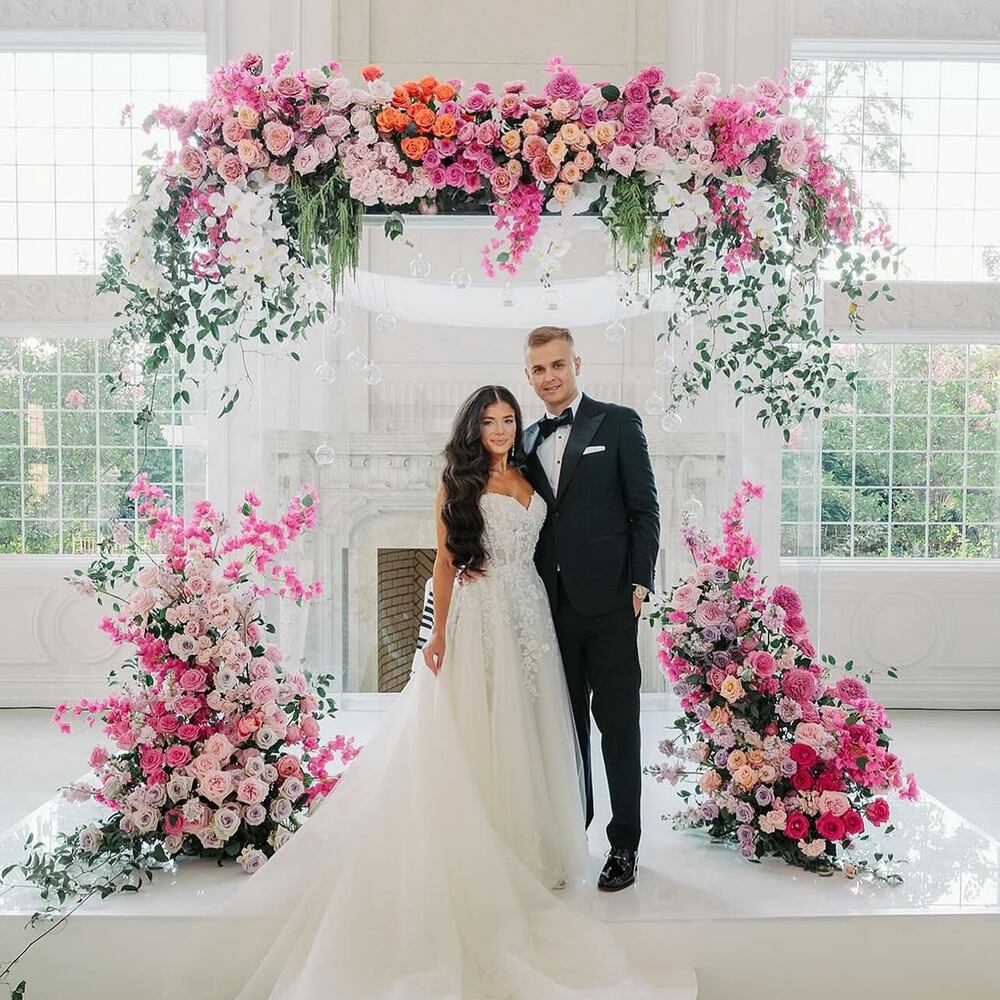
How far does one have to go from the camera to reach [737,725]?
329 cm

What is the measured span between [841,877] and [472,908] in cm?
122

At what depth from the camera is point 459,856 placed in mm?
2756

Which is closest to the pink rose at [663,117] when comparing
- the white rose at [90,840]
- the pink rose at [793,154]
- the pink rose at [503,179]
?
the pink rose at [793,154]

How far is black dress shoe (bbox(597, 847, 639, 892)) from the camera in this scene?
299 cm

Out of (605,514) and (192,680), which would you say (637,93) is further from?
(192,680)

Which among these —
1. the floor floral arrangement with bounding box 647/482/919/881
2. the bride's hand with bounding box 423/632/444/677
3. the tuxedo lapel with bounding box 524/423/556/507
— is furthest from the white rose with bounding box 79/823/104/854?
the floor floral arrangement with bounding box 647/482/919/881

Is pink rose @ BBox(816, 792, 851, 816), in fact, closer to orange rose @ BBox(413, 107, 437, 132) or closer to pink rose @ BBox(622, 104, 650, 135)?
pink rose @ BBox(622, 104, 650, 135)

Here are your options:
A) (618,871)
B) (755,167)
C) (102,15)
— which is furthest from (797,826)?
(102,15)

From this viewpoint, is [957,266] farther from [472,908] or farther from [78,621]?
[78,621]

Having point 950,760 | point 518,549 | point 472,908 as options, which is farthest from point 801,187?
point 950,760

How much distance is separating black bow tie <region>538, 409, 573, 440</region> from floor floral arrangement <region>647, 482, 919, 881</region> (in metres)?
0.68

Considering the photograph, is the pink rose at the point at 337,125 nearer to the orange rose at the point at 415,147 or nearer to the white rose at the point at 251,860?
the orange rose at the point at 415,147

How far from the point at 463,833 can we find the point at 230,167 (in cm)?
215

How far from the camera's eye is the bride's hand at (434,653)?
3.08 meters
